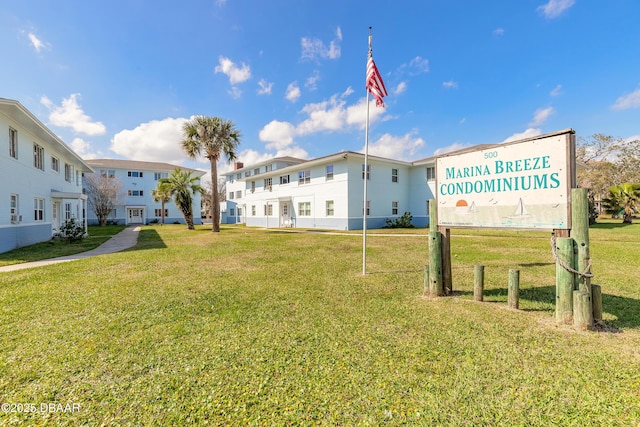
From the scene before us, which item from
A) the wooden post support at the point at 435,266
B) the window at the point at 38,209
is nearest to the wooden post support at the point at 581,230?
the wooden post support at the point at 435,266

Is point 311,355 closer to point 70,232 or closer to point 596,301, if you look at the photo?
point 596,301

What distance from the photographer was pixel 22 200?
13.8 metres

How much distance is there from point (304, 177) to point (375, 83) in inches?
810

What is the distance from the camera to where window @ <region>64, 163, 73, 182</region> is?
71.9 feet

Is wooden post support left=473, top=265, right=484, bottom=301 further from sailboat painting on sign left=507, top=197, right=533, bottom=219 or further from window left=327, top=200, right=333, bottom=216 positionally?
window left=327, top=200, right=333, bottom=216

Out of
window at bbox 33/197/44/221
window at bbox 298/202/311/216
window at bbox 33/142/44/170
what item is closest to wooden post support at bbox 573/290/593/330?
window at bbox 33/197/44/221

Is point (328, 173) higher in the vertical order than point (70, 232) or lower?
higher

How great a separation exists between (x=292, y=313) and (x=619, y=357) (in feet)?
14.3

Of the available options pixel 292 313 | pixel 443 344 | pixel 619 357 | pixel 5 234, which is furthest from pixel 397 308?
pixel 5 234

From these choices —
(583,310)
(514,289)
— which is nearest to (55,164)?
(514,289)

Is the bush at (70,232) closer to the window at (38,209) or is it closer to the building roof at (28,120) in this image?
the window at (38,209)

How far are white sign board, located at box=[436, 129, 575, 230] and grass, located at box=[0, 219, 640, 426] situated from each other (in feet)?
5.37

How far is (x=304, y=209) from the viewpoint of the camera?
27734 mm

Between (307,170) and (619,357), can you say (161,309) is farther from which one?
(307,170)
